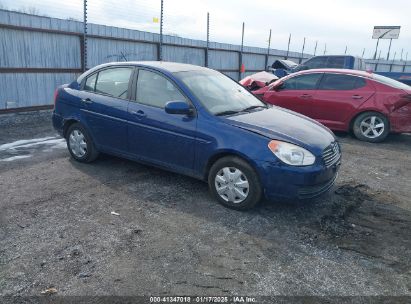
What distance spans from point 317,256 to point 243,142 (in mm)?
1468

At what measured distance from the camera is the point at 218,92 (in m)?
4.94

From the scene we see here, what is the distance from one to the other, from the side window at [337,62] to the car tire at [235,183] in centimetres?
1115

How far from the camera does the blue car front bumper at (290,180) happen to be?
3.93 meters

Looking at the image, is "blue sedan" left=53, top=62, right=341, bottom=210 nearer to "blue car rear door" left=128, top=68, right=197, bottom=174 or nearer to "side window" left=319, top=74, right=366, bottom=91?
"blue car rear door" left=128, top=68, right=197, bottom=174

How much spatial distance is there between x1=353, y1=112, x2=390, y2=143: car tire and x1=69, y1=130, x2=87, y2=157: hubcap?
6.05 meters

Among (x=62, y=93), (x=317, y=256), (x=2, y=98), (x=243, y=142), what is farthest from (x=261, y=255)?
(x=2, y=98)

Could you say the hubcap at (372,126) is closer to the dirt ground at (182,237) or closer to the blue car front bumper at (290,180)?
the dirt ground at (182,237)

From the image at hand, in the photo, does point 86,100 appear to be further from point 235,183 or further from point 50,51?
point 50,51

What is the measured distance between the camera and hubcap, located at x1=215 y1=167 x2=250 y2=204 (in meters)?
4.20

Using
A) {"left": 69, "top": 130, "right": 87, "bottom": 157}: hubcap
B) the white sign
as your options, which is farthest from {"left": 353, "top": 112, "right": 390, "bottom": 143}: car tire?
the white sign

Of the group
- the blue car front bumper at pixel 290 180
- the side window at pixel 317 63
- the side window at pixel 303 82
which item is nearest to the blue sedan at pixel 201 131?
the blue car front bumper at pixel 290 180

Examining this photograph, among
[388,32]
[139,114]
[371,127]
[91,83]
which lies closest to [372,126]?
[371,127]

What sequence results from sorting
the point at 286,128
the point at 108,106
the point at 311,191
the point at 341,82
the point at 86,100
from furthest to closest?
the point at 341,82 < the point at 86,100 < the point at 108,106 < the point at 286,128 < the point at 311,191

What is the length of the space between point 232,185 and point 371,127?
17.3 ft
